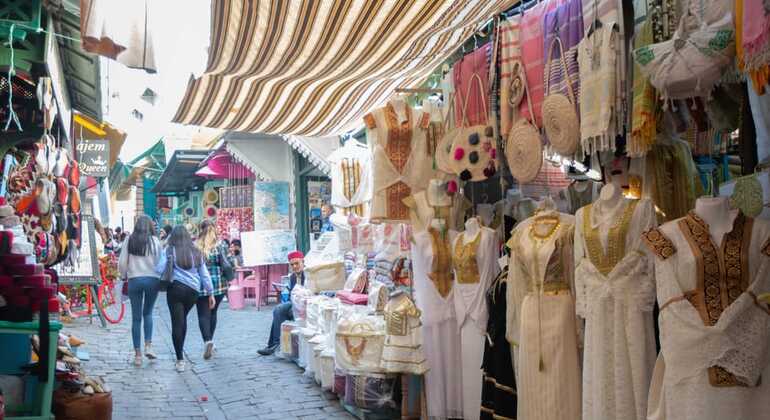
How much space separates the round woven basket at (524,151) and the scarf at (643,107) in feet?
2.81

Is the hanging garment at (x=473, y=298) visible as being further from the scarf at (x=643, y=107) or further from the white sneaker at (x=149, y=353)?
the white sneaker at (x=149, y=353)

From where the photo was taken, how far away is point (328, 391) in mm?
7070

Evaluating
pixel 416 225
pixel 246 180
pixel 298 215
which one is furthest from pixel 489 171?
pixel 246 180

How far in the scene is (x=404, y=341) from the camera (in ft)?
17.5

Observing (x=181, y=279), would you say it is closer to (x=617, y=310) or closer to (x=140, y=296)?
(x=140, y=296)

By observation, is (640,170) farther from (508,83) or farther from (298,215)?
(298,215)

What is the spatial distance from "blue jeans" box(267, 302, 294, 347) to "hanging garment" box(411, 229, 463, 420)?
4.00 metres

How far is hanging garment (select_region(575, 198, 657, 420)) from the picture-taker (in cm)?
315

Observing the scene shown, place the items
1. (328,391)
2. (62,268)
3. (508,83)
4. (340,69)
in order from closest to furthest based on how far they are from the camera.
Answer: (508,83) → (340,69) → (328,391) → (62,268)

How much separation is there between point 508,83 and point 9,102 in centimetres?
456

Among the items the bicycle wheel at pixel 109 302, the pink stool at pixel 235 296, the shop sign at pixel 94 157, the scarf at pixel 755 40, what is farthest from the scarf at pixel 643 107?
the shop sign at pixel 94 157

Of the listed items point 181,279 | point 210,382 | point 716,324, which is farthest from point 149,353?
point 716,324

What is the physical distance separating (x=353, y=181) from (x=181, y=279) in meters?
2.41

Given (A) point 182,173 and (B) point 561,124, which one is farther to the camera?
(A) point 182,173
